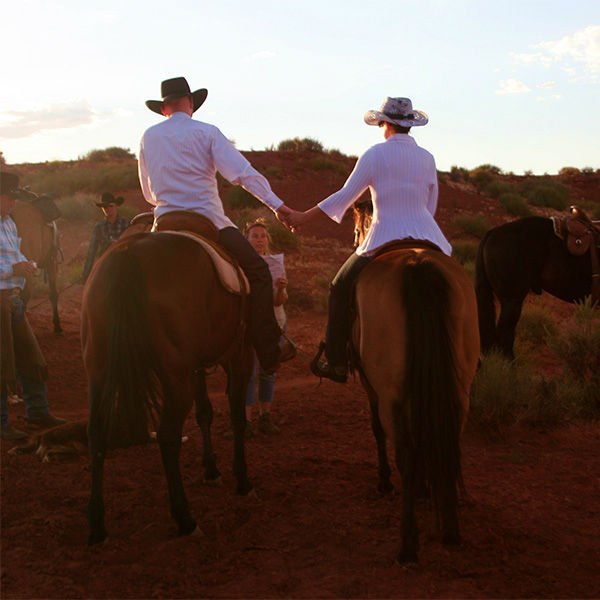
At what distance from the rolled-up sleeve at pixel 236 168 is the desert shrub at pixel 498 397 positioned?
3408 millimetres

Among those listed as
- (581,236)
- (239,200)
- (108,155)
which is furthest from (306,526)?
(108,155)

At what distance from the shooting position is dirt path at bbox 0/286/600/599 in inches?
130

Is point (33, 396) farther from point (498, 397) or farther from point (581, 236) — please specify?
point (581, 236)

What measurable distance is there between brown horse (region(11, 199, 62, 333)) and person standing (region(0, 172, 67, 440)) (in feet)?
11.6

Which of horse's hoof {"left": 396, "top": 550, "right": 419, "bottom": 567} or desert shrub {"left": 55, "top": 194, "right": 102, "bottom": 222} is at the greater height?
desert shrub {"left": 55, "top": 194, "right": 102, "bottom": 222}

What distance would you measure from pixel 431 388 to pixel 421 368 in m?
0.13

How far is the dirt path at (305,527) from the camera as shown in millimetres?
3293

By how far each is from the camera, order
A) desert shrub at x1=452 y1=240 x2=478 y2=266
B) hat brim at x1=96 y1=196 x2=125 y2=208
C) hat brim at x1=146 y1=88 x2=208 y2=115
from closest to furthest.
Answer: hat brim at x1=146 y1=88 x2=208 y2=115, hat brim at x1=96 y1=196 x2=125 y2=208, desert shrub at x1=452 y1=240 x2=478 y2=266

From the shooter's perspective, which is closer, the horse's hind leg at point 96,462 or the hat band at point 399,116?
the horse's hind leg at point 96,462

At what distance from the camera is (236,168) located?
14.7 feet

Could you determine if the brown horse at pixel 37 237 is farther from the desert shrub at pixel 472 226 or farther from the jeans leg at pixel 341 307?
the desert shrub at pixel 472 226

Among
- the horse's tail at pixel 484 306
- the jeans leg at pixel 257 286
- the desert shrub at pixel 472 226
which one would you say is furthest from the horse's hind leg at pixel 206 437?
the desert shrub at pixel 472 226

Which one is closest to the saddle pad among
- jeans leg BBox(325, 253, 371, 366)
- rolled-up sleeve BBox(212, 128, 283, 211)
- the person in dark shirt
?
rolled-up sleeve BBox(212, 128, 283, 211)

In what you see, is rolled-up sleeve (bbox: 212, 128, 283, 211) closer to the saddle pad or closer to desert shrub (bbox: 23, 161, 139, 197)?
the saddle pad
